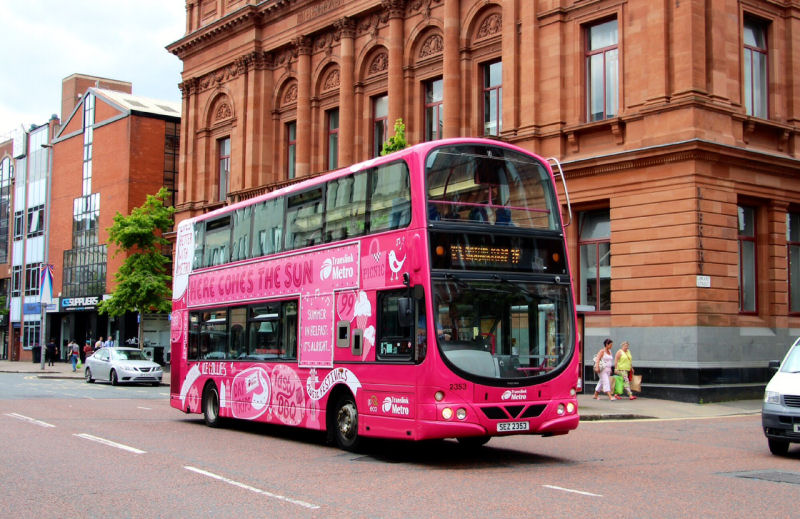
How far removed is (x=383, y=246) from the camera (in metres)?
12.6

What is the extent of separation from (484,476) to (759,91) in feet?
67.2

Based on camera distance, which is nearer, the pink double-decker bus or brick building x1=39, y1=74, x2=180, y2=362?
the pink double-decker bus

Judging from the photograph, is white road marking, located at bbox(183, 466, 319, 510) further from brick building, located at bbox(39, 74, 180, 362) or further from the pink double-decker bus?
brick building, located at bbox(39, 74, 180, 362)

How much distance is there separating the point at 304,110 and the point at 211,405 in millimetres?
22590

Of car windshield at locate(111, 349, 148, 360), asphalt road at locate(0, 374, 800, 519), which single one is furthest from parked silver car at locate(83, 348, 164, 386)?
asphalt road at locate(0, 374, 800, 519)

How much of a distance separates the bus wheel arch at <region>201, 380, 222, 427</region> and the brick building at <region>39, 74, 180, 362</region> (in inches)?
1588

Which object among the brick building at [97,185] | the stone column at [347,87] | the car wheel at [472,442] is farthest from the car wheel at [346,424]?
the brick building at [97,185]

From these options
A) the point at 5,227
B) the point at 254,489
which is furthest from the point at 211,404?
the point at 5,227

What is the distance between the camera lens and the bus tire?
18.0 m

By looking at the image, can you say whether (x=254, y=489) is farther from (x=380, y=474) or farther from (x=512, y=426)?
(x=512, y=426)

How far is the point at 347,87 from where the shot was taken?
1437 inches

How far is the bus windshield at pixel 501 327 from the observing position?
11.6m

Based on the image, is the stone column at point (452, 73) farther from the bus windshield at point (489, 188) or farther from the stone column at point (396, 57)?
the bus windshield at point (489, 188)

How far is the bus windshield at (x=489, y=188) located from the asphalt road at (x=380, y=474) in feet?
11.0
